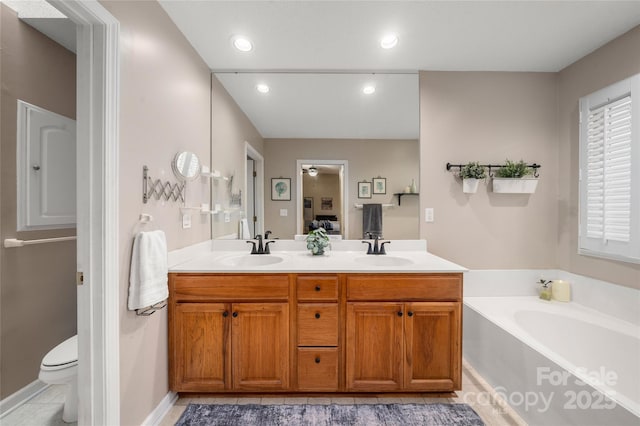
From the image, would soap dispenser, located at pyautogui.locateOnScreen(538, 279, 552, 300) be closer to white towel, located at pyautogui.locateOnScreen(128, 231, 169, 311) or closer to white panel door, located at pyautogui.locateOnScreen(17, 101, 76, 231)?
white towel, located at pyautogui.locateOnScreen(128, 231, 169, 311)

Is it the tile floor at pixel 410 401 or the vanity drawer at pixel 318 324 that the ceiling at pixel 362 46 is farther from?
the tile floor at pixel 410 401

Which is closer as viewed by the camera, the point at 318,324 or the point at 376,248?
the point at 318,324

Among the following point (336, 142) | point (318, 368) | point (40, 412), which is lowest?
point (40, 412)

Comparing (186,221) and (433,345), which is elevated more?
(186,221)

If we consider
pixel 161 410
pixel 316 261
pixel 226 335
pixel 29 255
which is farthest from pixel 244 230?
pixel 29 255

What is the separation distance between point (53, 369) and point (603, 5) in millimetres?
3698

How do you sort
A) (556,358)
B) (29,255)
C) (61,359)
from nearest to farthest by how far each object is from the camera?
(556,358) < (61,359) < (29,255)

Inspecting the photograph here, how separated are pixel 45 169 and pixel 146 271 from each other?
1331 mm

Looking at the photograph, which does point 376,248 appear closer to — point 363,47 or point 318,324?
point 318,324

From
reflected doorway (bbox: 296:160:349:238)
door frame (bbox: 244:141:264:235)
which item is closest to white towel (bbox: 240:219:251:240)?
door frame (bbox: 244:141:264:235)

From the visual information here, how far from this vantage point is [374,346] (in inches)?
66.8

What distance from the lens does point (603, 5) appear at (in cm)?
158

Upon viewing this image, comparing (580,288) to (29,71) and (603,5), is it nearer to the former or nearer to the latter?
(603,5)

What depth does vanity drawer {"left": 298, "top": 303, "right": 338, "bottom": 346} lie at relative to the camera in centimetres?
169
